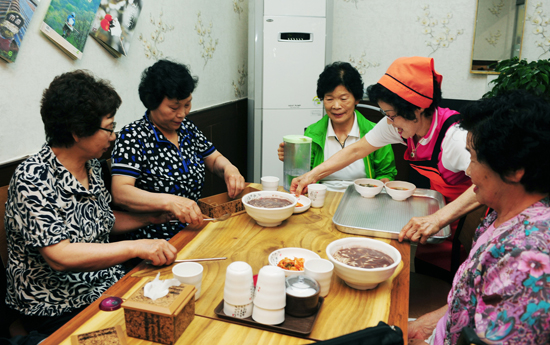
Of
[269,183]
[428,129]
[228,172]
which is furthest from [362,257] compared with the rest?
[228,172]

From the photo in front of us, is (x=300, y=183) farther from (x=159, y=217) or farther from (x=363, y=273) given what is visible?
(x=363, y=273)

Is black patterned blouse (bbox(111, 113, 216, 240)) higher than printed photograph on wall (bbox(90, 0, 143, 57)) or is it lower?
lower

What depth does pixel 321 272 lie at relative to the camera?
3.65 ft

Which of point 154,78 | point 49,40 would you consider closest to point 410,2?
point 154,78

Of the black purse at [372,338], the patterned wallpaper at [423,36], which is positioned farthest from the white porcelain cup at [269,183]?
the patterned wallpaper at [423,36]

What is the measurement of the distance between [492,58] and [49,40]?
3.83m

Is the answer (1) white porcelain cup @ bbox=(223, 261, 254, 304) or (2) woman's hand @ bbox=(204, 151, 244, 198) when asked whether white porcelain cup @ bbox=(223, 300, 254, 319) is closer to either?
(1) white porcelain cup @ bbox=(223, 261, 254, 304)

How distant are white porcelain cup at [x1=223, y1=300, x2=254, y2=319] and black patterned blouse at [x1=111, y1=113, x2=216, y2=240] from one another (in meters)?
0.98

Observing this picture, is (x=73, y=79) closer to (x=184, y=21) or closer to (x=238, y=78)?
(x=184, y=21)

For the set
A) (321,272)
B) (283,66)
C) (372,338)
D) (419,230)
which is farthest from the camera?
(283,66)

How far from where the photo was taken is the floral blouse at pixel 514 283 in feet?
2.73

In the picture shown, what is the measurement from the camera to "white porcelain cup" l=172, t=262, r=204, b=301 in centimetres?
110

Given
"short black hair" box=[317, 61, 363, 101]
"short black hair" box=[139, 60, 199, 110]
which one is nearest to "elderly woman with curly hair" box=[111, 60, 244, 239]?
"short black hair" box=[139, 60, 199, 110]

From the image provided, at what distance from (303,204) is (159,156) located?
73cm
